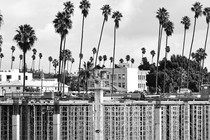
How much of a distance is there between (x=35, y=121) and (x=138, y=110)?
12.2 m

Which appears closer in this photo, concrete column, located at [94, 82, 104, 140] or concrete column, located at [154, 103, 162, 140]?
concrete column, located at [94, 82, 104, 140]

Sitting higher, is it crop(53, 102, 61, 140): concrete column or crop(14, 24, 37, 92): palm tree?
crop(14, 24, 37, 92): palm tree

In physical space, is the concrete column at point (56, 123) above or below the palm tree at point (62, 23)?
below

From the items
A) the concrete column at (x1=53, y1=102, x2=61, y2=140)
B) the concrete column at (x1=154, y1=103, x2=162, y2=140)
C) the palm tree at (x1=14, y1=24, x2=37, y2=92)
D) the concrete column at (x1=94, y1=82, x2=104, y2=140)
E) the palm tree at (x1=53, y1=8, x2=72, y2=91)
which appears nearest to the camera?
the concrete column at (x1=53, y1=102, x2=61, y2=140)

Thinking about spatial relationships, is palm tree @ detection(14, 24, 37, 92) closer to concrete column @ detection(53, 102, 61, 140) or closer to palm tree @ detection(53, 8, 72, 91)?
palm tree @ detection(53, 8, 72, 91)

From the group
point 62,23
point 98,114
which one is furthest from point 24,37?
point 98,114

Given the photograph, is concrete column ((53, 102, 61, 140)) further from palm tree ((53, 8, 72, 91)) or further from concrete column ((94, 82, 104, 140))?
palm tree ((53, 8, 72, 91))

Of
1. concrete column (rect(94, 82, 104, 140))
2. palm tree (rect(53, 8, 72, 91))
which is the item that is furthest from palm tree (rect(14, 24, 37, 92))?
concrete column (rect(94, 82, 104, 140))

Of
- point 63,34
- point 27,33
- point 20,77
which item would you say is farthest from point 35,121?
point 20,77

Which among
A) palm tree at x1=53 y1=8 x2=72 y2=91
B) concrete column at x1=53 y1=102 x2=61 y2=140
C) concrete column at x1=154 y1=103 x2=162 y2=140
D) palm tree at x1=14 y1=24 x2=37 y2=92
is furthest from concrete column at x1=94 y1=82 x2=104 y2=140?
palm tree at x1=53 y1=8 x2=72 y2=91

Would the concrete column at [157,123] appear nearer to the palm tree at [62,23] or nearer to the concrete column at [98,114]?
the concrete column at [98,114]

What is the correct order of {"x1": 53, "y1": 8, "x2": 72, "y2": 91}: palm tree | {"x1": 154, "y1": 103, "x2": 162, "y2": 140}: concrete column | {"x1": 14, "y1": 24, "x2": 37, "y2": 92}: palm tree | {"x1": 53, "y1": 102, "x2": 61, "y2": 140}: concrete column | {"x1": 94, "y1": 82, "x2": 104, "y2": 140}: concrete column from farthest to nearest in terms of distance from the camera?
1. {"x1": 53, "y1": 8, "x2": 72, "y2": 91}: palm tree
2. {"x1": 14, "y1": 24, "x2": 37, "y2": 92}: palm tree
3. {"x1": 154, "y1": 103, "x2": 162, "y2": 140}: concrete column
4. {"x1": 94, "y1": 82, "x2": 104, "y2": 140}: concrete column
5. {"x1": 53, "y1": 102, "x2": 61, "y2": 140}: concrete column

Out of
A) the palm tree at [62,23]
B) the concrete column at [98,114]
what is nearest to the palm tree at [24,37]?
the palm tree at [62,23]

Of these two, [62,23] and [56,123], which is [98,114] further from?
[62,23]
